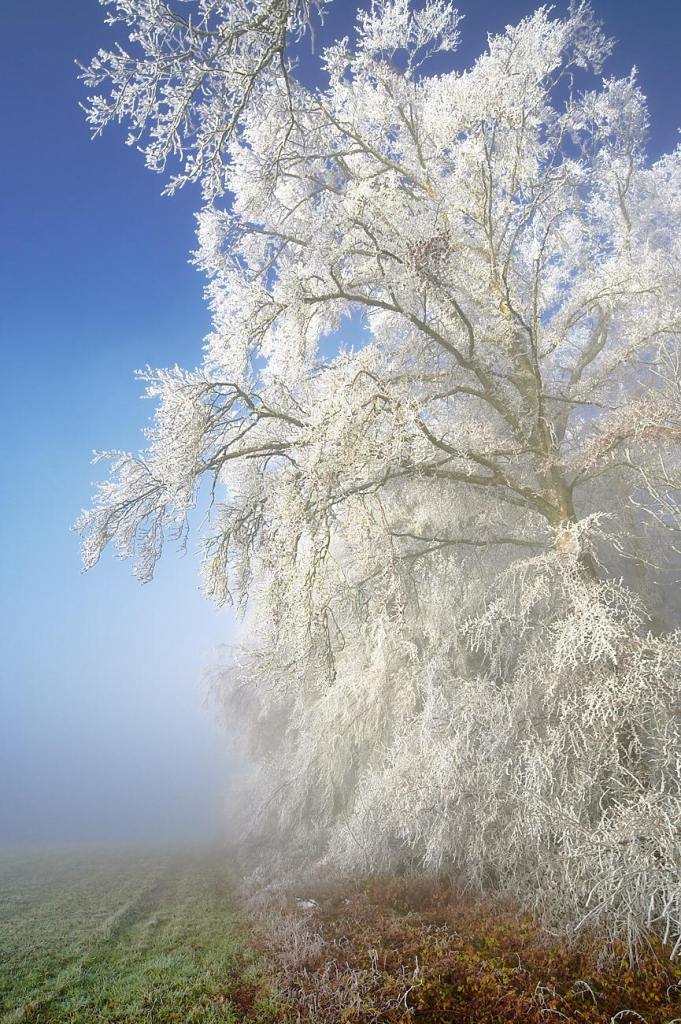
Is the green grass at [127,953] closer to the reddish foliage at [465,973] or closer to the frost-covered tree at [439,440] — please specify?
the reddish foliage at [465,973]

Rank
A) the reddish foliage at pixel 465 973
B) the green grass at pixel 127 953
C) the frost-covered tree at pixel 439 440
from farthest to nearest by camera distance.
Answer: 1. the frost-covered tree at pixel 439 440
2. the green grass at pixel 127 953
3. the reddish foliage at pixel 465 973

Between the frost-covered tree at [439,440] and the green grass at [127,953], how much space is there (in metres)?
2.65

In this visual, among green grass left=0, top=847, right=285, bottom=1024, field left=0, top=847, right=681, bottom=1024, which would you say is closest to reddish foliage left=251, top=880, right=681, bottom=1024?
field left=0, top=847, right=681, bottom=1024

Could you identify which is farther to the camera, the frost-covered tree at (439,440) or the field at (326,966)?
the frost-covered tree at (439,440)

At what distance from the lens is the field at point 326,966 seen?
143 inches

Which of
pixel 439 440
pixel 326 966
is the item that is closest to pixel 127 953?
pixel 326 966

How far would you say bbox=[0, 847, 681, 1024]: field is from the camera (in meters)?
3.63

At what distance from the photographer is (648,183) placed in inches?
407

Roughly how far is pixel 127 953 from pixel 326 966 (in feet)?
10.4

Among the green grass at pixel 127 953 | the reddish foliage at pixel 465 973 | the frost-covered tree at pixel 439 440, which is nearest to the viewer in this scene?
the reddish foliage at pixel 465 973

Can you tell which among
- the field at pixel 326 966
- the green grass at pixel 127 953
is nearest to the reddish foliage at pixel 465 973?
the field at pixel 326 966

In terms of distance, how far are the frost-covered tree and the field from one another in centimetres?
51

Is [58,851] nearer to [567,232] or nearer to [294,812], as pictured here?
[294,812]

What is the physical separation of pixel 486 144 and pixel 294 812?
13.4 metres
